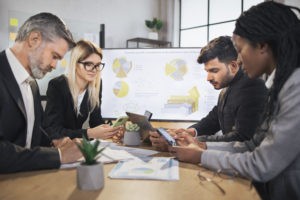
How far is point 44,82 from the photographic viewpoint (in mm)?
3486

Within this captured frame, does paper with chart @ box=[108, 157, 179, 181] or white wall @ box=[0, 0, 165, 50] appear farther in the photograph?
white wall @ box=[0, 0, 165, 50]

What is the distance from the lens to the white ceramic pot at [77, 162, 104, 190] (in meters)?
0.92

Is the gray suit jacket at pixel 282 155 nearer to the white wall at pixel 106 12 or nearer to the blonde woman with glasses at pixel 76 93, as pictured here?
the blonde woman with glasses at pixel 76 93

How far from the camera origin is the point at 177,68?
8.11ft

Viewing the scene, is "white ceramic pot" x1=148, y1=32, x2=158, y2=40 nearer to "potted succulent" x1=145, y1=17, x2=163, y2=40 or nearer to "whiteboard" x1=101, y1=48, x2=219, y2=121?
"potted succulent" x1=145, y1=17, x2=163, y2=40

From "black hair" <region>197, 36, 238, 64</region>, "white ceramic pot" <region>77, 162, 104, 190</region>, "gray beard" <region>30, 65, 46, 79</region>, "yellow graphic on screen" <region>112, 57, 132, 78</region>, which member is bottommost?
"white ceramic pot" <region>77, 162, 104, 190</region>

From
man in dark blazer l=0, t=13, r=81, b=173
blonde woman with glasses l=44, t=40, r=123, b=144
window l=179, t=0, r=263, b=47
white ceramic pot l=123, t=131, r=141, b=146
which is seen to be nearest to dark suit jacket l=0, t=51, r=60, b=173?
man in dark blazer l=0, t=13, r=81, b=173

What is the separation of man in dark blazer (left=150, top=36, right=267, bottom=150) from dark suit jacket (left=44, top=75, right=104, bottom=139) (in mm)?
750

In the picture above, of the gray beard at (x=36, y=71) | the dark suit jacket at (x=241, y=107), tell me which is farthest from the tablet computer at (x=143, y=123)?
the gray beard at (x=36, y=71)

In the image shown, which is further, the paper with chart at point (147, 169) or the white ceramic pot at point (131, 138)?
the white ceramic pot at point (131, 138)

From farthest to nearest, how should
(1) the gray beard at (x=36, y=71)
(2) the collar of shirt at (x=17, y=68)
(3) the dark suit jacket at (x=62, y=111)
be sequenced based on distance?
(3) the dark suit jacket at (x=62, y=111) → (1) the gray beard at (x=36, y=71) → (2) the collar of shirt at (x=17, y=68)

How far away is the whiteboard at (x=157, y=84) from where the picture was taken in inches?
96.5

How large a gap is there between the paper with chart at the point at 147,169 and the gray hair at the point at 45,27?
0.69m

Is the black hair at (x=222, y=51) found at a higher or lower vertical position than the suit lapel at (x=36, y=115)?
higher
